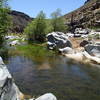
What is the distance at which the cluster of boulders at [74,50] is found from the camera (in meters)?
40.4

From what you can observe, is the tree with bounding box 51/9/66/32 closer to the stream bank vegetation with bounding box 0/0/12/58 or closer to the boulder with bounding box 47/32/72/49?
the boulder with bounding box 47/32/72/49

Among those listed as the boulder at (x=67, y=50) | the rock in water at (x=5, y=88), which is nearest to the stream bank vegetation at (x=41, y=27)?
the boulder at (x=67, y=50)

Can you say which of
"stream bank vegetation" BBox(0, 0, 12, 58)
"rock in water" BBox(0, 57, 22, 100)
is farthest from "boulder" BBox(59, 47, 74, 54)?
"rock in water" BBox(0, 57, 22, 100)

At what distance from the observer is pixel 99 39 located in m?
51.4

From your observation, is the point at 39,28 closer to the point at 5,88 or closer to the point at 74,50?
the point at 74,50

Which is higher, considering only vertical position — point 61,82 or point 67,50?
point 67,50

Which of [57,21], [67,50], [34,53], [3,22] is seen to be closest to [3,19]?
[3,22]

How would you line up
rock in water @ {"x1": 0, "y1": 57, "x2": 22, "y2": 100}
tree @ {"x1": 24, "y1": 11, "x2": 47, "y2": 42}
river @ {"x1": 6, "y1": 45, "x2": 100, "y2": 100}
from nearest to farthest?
rock in water @ {"x1": 0, "y1": 57, "x2": 22, "y2": 100}
river @ {"x1": 6, "y1": 45, "x2": 100, "y2": 100}
tree @ {"x1": 24, "y1": 11, "x2": 47, "y2": 42}

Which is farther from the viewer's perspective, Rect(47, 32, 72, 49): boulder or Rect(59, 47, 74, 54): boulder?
Rect(47, 32, 72, 49): boulder

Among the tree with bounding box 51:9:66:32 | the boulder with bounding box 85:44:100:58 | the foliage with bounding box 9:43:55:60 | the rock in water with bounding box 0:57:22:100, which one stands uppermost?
the tree with bounding box 51:9:66:32

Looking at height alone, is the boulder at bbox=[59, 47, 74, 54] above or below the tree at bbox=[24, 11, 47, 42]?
below

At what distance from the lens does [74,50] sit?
50.9m

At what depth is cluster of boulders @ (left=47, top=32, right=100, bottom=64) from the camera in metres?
40.4

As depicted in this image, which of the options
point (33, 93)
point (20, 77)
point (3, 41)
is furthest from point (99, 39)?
point (33, 93)
